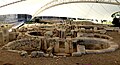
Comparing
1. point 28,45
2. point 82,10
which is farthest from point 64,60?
point 82,10

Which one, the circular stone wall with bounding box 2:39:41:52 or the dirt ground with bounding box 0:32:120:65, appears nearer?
the dirt ground with bounding box 0:32:120:65

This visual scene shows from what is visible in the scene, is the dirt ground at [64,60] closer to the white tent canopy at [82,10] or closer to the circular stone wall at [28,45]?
the circular stone wall at [28,45]

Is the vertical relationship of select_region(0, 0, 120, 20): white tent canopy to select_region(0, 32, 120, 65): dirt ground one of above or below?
above

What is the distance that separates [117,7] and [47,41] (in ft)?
84.4

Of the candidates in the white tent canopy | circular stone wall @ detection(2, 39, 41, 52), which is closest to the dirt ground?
circular stone wall @ detection(2, 39, 41, 52)

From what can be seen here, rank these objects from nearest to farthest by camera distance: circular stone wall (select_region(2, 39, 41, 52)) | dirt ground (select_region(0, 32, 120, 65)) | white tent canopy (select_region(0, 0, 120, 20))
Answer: dirt ground (select_region(0, 32, 120, 65)) → circular stone wall (select_region(2, 39, 41, 52)) → white tent canopy (select_region(0, 0, 120, 20))

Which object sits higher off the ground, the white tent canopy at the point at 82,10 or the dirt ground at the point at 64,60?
the white tent canopy at the point at 82,10

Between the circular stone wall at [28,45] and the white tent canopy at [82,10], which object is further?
the white tent canopy at [82,10]

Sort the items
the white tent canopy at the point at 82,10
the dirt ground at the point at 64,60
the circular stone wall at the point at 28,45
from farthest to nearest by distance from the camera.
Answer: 1. the white tent canopy at the point at 82,10
2. the circular stone wall at the point at 28,45
3. the dirt ground at the point at 64,60

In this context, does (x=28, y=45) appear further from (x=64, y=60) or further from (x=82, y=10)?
(x=82, y=10)

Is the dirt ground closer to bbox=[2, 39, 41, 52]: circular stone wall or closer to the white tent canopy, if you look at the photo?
bbox=[2, 39, 41, 52]: circular stone wall

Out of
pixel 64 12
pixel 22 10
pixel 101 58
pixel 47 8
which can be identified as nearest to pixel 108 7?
pixel 64 12

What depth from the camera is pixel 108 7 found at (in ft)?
133

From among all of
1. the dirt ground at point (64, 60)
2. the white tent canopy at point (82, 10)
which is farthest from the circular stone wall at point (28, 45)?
the white tent canopy at point (82, 10)
